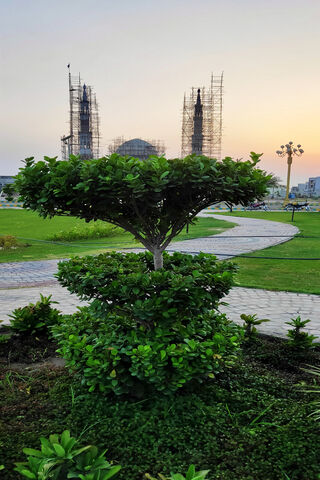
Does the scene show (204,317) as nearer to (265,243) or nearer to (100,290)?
(100,290)

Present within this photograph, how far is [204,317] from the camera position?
3.36 metres

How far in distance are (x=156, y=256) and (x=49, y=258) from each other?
28.7 feet

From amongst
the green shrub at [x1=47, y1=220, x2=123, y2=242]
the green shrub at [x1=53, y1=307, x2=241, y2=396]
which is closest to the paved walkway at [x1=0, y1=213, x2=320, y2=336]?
the green shrub at [x1=53, y1=307, x2=241, y2=396]

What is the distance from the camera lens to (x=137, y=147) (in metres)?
77.7

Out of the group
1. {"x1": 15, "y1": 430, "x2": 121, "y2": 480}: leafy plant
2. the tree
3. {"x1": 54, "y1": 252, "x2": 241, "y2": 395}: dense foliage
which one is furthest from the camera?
{"x1": 54, "y1": 252, "x2": 241, "y2": 395}: dense foliage

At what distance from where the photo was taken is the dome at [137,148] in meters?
74.1

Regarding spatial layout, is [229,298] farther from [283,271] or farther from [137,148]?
[137,148]

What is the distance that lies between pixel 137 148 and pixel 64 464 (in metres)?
78.1

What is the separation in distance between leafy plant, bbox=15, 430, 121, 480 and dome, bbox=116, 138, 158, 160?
7203 centimetres

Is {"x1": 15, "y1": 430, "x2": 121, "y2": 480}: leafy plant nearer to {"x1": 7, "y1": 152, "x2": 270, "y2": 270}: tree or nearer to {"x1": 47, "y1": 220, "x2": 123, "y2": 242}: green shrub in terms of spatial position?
{"x1": 7, "y1": 152, "x2": 270, "y2": 270}: tree

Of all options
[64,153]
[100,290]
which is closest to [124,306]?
[100,290]

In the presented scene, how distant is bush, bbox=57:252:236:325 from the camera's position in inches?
104

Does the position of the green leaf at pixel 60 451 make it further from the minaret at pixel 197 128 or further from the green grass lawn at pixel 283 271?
the minaret at pixel 197 128

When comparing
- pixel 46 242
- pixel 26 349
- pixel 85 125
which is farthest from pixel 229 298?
pixel 85 125
